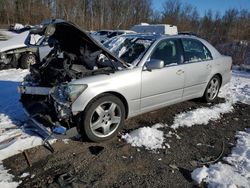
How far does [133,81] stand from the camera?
424 centimetres

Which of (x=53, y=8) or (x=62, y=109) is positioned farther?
(x=53, y=8)

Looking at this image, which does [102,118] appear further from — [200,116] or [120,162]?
[200,116]

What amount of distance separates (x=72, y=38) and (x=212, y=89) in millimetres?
3500

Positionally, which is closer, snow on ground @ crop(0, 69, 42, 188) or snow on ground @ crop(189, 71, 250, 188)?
snow on ground @ crop(189, 71, 250, 188)

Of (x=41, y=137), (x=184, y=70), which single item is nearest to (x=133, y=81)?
(x=184, y=70)

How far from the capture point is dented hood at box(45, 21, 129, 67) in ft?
12.8

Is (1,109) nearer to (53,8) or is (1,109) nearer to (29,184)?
(29,184)

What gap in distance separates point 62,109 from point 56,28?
1.29 meters

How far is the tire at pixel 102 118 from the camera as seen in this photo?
384 cm

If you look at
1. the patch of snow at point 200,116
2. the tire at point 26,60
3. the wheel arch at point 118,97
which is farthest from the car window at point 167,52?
the tire at point 26,60

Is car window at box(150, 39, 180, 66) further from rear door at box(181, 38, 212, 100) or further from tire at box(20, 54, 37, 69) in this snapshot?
tire at box(20, 54, 37, 69)

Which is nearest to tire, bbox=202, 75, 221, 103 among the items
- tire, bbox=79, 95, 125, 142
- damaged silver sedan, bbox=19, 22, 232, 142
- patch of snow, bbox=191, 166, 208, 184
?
damaged silver sedan, bbox=19, 22, 232, 142

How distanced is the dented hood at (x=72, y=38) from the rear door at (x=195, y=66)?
1.53 meters

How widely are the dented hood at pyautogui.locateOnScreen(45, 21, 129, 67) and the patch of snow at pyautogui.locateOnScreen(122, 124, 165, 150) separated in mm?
1138
